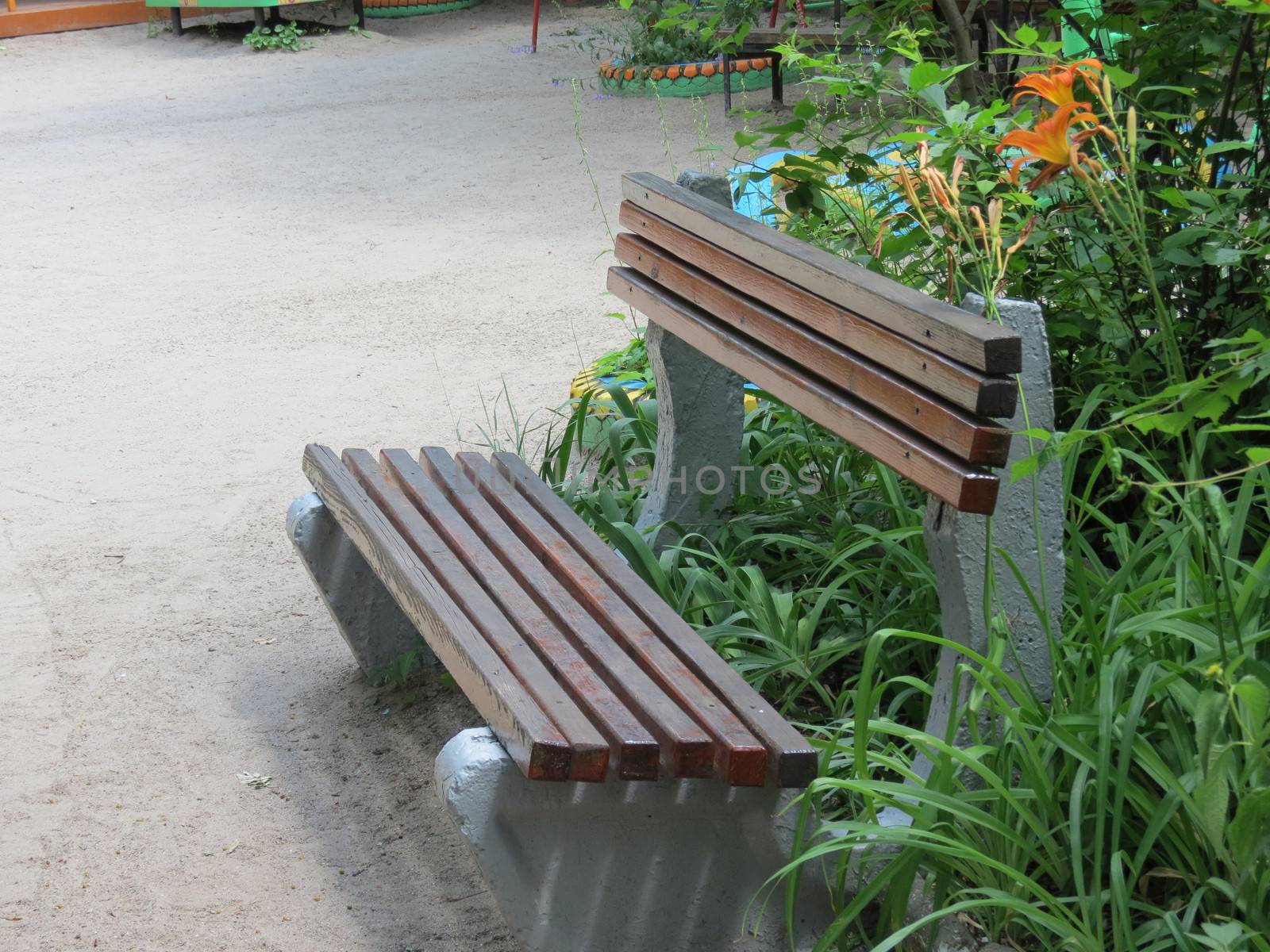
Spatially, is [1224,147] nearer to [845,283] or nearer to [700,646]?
[845,283]

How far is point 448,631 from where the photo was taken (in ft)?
7.34

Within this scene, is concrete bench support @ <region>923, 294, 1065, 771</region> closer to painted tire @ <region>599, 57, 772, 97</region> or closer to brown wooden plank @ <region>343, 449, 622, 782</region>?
brown wooden plank @ <region>343, 449, 622, 782</region>

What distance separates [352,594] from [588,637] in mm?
989

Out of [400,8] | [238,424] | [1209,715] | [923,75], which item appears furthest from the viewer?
[400,8]

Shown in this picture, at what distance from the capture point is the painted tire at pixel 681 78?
34.0 ft

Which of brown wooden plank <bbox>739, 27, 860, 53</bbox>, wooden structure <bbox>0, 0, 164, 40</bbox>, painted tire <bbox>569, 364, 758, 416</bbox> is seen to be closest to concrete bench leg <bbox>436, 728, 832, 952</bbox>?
painted tire <bbox>569, 364, 758, 416</bbox>

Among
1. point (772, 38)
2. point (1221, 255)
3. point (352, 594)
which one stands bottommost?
point (352, 594)

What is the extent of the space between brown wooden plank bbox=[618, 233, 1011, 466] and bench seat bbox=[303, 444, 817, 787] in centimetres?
47

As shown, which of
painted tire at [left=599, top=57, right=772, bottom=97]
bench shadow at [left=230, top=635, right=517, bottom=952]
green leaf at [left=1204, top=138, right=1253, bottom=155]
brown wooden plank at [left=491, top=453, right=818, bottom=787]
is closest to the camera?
brown wooden plank at [left=491, top=453, right=818, bottom=787]

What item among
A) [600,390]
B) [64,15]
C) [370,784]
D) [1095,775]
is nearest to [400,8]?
[64,15]

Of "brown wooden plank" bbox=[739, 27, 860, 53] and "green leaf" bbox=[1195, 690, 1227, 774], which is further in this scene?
"brown wooden plank" bbox=[739, 27, 860, 53]

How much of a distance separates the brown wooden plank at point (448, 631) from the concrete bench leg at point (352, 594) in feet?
0.24

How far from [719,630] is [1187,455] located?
0.92 metres

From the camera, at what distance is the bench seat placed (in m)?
1.96
